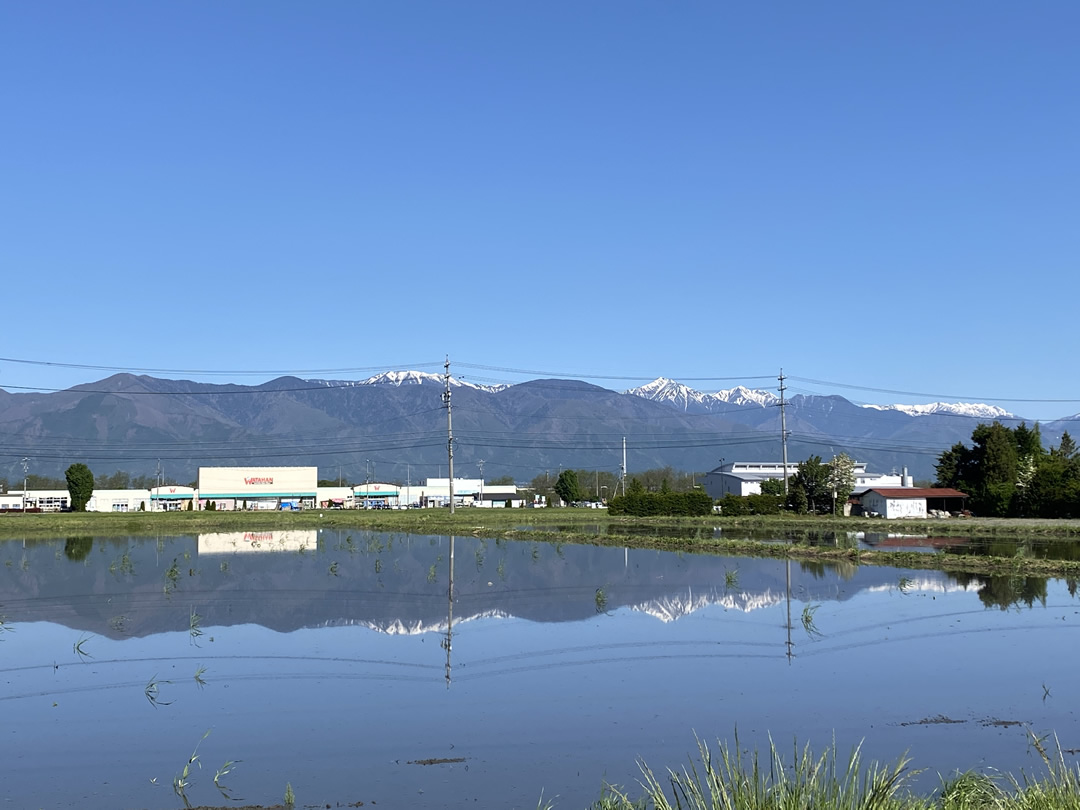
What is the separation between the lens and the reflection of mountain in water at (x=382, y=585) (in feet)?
72.5

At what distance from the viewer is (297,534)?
2275 inches

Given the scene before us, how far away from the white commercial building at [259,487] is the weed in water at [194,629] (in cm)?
10964

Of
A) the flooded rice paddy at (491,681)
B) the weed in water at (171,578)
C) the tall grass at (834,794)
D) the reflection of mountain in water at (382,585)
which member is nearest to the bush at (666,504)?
the reflection of mountain in water at (382,585)

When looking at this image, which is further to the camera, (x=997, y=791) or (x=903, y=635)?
(x=903, y=635)

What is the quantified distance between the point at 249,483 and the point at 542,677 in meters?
123

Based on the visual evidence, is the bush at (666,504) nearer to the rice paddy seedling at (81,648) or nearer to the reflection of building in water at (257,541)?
the reflection of building in water at (257,541)

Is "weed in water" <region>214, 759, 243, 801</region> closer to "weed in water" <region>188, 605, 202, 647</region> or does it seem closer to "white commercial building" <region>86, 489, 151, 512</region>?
"weed in water" <region>188, 605, 202, 647</region>

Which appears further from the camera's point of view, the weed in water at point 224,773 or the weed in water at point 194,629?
the weed in water at point 194,629

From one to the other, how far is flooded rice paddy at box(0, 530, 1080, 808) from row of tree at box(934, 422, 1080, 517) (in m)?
41.6

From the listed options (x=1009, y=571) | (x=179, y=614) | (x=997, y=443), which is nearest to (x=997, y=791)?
(x=179, y=614)

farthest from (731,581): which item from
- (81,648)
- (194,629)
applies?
(81,648)

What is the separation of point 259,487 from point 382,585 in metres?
110

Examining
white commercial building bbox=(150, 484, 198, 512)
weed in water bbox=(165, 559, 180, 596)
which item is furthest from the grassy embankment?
white commercial building bbox=(150, 484, 198, 512)

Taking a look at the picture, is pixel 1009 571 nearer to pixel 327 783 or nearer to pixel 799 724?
pixel 799 724
